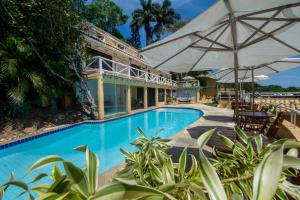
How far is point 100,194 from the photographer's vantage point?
0.71 metres

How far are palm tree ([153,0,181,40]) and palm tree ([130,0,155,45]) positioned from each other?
1.16m

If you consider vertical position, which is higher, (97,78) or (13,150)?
(97,78)

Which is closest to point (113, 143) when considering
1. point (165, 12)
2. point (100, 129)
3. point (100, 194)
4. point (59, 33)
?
point (100, 129)

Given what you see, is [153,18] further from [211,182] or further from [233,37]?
[211,182]

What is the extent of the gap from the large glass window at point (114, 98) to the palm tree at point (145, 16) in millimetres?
23563

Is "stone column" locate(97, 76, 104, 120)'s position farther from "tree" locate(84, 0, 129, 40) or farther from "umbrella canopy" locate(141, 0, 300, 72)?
"tree" locate(84, 0, 129, 40)

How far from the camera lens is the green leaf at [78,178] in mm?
857

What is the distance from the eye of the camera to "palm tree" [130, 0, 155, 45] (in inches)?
1375

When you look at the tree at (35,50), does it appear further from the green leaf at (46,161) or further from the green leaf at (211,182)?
the green leaf at (211,182)

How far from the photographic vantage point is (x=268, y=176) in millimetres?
830

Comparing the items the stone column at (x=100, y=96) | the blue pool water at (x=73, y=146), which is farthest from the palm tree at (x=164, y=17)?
the blue pool water at (x=73, y=146)

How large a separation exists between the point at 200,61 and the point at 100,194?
4986mm

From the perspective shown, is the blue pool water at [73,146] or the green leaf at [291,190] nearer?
the green leaf at [291,190]

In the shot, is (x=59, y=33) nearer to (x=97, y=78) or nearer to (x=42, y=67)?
(x=42, y=67)
